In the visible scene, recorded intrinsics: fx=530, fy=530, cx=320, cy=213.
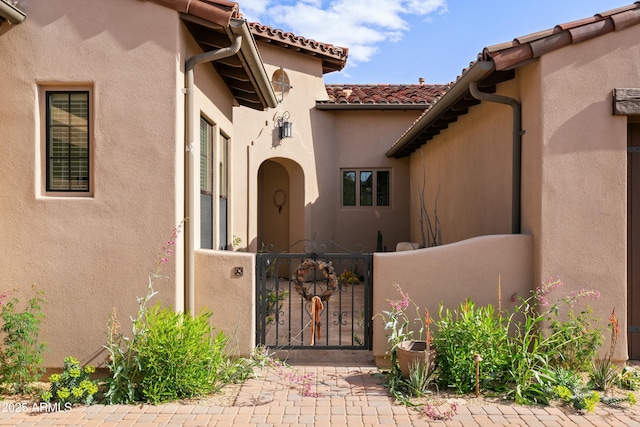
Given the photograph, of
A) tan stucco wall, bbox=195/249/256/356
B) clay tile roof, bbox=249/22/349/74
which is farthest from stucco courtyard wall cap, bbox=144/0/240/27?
clay tile roof, bbox=249/22/349/74

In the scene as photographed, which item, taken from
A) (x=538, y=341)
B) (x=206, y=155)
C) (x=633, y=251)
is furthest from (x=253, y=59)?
(x=633, y=251)

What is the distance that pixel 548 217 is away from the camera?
581 cm

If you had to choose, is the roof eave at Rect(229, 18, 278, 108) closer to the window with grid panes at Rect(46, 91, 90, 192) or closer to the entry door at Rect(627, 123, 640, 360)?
the window with grid panes at Rect(46, 91, 90, 192)

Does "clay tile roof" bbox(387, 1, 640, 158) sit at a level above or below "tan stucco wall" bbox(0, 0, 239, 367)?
above

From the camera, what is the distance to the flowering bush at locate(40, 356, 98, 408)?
5.00m

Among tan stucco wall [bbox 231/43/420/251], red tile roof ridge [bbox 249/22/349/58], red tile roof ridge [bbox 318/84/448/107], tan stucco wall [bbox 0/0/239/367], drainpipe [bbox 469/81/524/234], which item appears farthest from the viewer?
red tile roof ridge [bbox 318/84/448/107]

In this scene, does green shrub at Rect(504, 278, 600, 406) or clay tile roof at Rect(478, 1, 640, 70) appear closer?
green shrub at Rect(504, 278, 600, 406)

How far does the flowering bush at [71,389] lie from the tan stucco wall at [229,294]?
140 centimetres

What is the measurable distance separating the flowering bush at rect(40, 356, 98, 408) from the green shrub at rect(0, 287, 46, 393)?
1.24 feet

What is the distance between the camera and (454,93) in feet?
23.6

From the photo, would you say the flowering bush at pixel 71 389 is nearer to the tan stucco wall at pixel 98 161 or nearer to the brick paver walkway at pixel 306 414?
the brick paver walkway at pixel 306 414

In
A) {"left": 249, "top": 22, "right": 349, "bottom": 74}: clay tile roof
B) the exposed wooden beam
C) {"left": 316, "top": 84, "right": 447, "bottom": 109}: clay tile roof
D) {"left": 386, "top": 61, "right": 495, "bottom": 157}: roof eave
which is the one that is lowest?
the exposed wooden beam

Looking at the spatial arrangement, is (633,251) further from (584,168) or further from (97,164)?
(97,164)

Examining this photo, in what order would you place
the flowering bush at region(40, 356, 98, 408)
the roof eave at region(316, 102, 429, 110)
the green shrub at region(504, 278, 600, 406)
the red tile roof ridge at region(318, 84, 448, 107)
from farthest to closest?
1. the red tile roof ridge at region(318, 84, 448, 107)
2. the roof eave at region(316, 102, 429, 110)
3. the green shrub at region(504, 278, 600, 406)
4. the flowering bush at region(40, 356, 98, 408)
